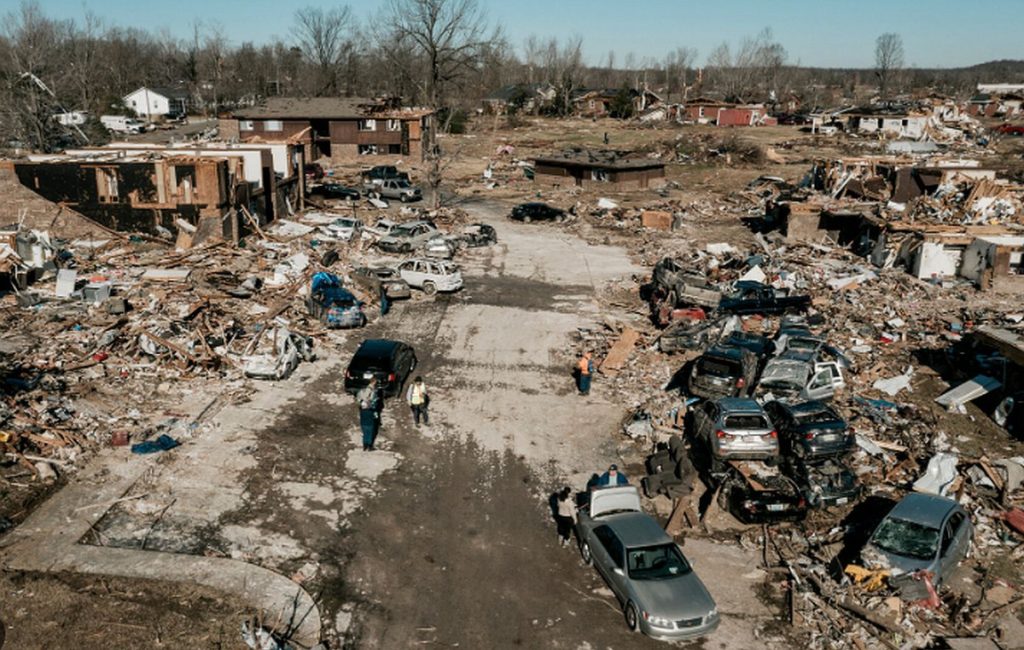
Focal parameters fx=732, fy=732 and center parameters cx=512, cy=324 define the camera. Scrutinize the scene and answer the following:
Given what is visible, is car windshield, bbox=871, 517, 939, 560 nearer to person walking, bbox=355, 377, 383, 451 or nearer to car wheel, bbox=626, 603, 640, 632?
car wheel, bbox=626, 603, 640, 632

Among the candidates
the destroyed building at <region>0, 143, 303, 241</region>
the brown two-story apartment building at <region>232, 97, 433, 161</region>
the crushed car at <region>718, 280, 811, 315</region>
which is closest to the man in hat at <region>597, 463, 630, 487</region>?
the crushed car at <region>718, 280, 811, 315</region>

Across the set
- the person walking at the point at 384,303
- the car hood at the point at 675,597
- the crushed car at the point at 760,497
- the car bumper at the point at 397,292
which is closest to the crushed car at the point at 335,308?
the person walking at the point at 384,303

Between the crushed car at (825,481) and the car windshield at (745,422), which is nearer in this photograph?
Result: the crushed car at (825,481)

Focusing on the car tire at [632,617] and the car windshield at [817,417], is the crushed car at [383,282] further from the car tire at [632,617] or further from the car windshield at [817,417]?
the car tire at [632,617]

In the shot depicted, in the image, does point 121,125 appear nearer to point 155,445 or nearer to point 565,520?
point 155,445

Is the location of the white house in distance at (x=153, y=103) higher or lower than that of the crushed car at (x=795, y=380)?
higher

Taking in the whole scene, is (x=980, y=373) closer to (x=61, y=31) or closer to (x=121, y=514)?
(x=121, y=514)

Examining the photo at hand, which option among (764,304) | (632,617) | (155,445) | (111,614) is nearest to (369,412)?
(155,445)
